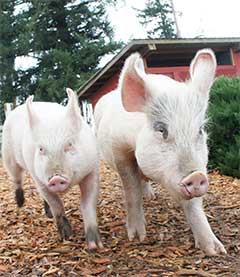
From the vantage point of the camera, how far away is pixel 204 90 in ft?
10.8

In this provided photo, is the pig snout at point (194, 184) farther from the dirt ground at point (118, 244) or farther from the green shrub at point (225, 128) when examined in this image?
the green shrub at point (225, 128)

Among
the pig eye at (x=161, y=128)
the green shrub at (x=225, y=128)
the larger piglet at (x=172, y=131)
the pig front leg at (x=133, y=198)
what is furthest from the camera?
the green shrub at (x=225, y=128)

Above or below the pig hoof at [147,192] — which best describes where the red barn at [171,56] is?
above

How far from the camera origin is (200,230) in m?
3.74

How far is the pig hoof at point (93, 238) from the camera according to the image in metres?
3.82

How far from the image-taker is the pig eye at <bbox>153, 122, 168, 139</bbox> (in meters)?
3.14

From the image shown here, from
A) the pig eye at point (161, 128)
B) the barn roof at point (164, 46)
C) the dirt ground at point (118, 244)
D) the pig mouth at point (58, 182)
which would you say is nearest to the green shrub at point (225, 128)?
the dirt ground at point (118, 244)

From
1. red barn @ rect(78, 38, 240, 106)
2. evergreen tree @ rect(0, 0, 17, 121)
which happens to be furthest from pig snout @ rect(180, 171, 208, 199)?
evergreen tree @ rect(0, 0, 17, 121)

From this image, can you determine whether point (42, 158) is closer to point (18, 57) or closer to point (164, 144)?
point (164, 144)

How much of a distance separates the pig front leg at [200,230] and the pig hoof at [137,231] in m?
0.45

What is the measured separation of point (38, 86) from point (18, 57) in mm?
2038

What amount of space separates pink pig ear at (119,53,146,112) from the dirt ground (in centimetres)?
110

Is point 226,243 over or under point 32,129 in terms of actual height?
under

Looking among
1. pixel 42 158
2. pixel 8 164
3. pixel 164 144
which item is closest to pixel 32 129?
pixel 42 158
